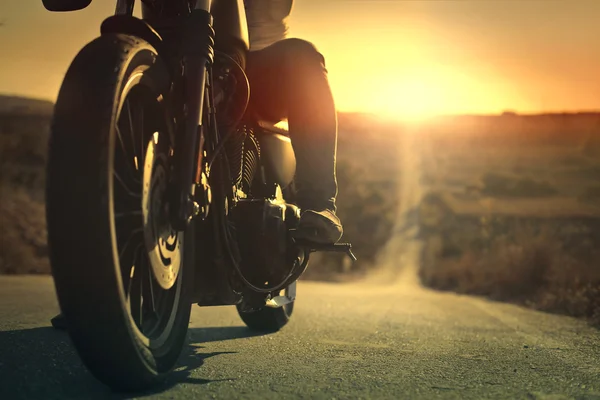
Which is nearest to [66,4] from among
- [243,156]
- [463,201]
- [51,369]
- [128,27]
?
[128,27]

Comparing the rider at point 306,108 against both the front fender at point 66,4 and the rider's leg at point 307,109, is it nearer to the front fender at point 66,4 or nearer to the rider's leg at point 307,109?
the rider's leg at point 307,109

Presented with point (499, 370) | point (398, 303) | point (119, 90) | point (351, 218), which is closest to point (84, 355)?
point (119, 90)

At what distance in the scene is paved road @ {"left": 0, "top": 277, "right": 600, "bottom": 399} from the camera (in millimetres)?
2889

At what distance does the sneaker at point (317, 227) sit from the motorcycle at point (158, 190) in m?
0.05

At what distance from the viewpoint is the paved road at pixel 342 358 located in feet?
9.48

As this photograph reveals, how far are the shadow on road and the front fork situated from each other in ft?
1.96

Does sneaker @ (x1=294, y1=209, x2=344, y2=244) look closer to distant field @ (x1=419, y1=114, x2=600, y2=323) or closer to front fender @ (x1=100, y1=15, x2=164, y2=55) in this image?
front fender @ (x1=100, y1=15, x2=164, y2=55)

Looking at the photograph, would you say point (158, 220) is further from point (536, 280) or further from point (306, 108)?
point (536, 280)

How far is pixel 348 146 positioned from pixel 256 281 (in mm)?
63548

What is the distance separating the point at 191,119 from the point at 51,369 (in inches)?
41.2

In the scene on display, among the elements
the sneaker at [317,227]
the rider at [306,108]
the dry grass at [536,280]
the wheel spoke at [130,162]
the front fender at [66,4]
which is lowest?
the dry grass at [536,280]

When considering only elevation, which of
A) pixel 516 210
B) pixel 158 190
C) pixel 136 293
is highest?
pixel 516 210

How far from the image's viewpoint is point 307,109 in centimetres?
Answer: 374

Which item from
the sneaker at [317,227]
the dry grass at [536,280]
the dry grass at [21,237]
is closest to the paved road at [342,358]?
the sneaker at [317,227]
